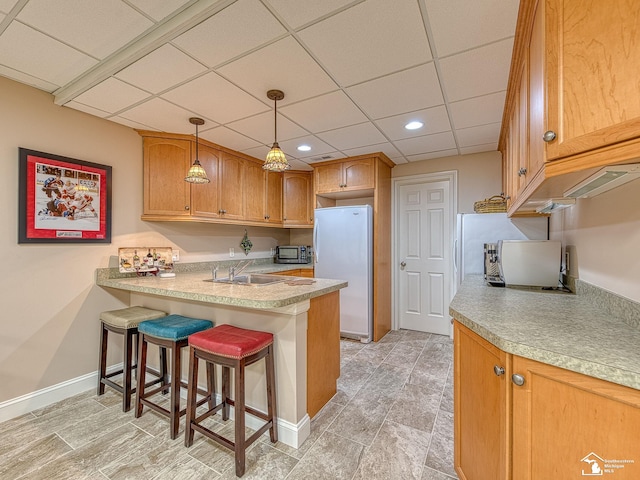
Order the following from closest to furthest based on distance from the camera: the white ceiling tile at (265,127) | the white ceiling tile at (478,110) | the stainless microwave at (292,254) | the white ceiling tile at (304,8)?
the white ceiling tile at (304,8), the white ceiling tile at (478,110), the white ceiling tile at (265,127), the stainless microwave at (292,254)

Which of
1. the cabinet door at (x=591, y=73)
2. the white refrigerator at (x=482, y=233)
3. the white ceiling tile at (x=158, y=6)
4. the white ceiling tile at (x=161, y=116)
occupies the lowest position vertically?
the white refrigerator at (x=482, y=233)

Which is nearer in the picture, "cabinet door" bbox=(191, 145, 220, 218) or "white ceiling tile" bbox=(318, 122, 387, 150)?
"white ceiling tile" bbox=(318, 122, 387, 150)

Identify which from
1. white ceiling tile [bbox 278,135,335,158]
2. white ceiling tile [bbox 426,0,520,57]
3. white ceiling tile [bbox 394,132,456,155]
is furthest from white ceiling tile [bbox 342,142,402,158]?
white ceiling tile [bbox 426,0,520,57]

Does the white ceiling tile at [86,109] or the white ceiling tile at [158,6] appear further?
the white ceiling tile at [86,109]

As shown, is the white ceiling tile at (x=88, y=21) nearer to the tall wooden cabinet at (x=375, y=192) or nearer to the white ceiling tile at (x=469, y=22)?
the white ceiling tile at (x=469, y=22)

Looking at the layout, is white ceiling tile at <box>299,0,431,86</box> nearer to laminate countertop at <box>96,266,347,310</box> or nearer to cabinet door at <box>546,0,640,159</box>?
cabinet door at <box>546,0,640,159</box>

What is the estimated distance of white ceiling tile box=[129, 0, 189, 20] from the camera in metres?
1.36

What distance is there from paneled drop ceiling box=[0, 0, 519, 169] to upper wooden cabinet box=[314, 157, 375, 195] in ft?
2.99

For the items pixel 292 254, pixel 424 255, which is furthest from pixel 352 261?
pixel 292 254

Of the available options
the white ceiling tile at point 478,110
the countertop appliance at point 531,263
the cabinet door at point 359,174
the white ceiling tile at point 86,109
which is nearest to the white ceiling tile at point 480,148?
the white ceiling tile at point 478,110

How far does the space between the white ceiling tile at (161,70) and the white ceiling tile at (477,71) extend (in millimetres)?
1576

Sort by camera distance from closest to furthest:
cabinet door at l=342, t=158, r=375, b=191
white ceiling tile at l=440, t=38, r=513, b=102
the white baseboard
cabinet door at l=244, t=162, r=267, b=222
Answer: white ceiling tile at l=440, t=38, r=513, b=102
the white baseboard
cabinet door at l=342, t=158, r=375, b=191
cabinet door at l=244, t=162, r=267, b=222

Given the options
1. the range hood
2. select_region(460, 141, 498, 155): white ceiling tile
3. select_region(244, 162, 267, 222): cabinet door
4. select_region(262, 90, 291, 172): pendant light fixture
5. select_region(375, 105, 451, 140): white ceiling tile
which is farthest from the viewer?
select_region(244, 162, 267, 222): cabinet door

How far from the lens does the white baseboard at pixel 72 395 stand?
1767 mm
